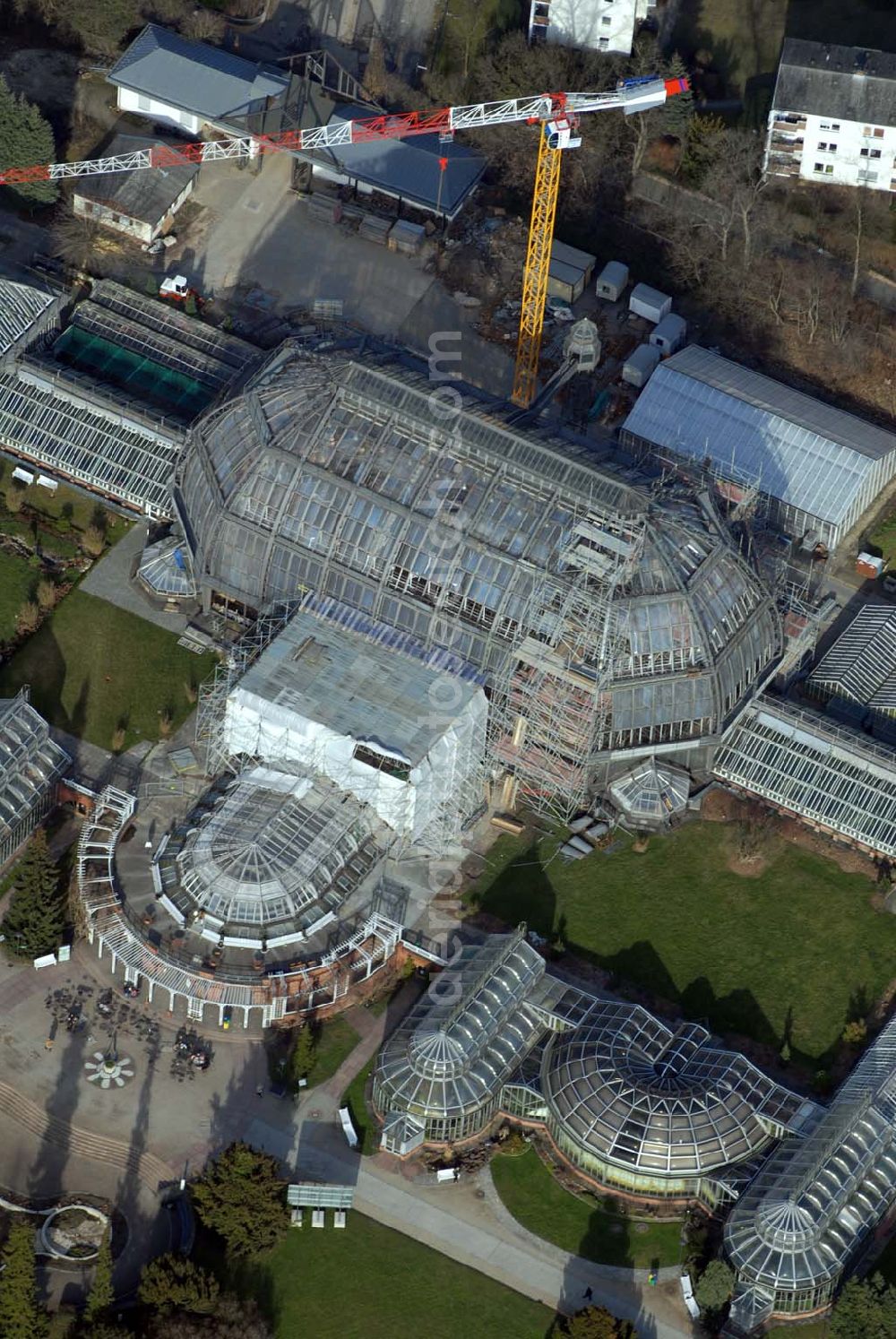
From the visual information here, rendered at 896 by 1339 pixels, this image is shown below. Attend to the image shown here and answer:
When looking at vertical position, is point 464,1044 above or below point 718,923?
below

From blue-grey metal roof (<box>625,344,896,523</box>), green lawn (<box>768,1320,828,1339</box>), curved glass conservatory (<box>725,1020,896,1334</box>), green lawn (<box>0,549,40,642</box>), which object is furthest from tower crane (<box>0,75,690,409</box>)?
green lawn (<box>768,1320,828,1339</box>)

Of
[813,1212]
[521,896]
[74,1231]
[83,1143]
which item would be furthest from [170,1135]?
[813,1212]

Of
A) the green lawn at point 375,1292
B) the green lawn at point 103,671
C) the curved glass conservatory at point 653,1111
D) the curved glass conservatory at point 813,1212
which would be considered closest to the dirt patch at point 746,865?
the curved glass conservatory at point 653,1111

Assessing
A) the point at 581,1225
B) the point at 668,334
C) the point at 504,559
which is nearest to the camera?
the point at 581,1225

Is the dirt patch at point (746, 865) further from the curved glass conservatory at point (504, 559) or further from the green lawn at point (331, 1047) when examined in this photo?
the green lawn at point (331, 1047)

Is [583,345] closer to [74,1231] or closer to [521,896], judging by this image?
[521,896]
